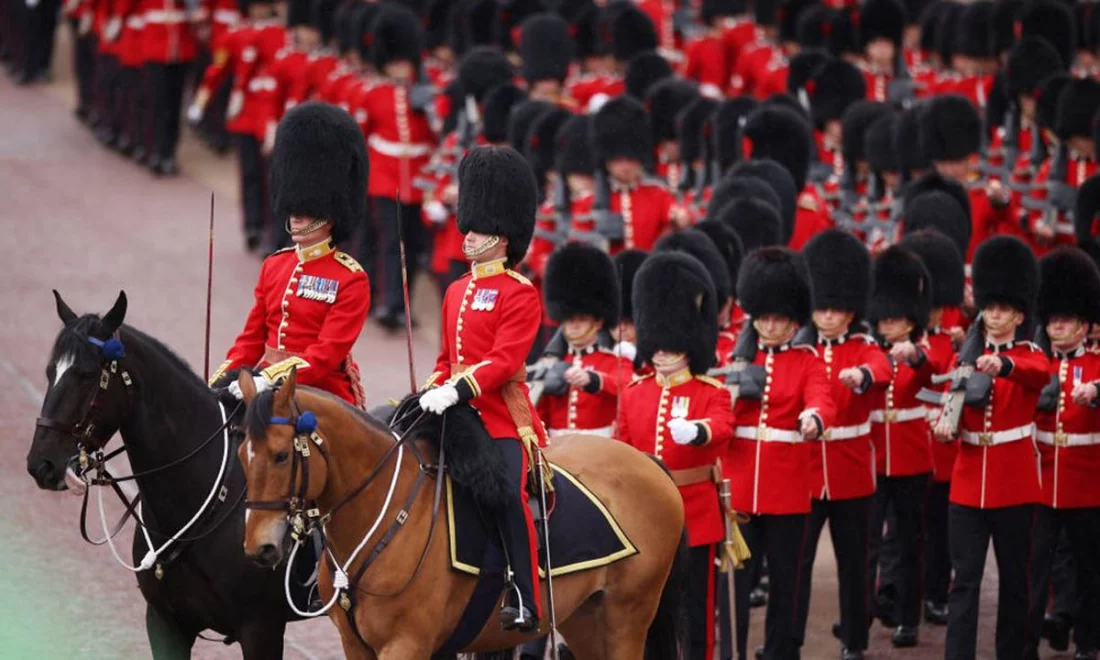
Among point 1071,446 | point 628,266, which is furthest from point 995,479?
point 628,266

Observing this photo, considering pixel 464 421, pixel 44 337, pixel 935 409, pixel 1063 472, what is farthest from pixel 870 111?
pixel 464 421

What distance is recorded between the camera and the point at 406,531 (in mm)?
5453

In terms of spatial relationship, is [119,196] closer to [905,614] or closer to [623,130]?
[623,130]

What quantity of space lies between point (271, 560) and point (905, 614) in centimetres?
343

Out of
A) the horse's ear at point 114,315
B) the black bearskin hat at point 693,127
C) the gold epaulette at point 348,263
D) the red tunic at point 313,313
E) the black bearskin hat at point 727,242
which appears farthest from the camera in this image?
the black bearskin hat at point 693,127

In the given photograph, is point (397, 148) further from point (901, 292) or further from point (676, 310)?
point (676, 310)

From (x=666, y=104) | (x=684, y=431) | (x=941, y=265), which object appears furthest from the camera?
(x=666, y=104)

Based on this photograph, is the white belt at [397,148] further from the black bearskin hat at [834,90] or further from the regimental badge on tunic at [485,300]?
the regimental badge on tunic at [485,300]

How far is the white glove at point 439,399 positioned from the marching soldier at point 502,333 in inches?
1.1

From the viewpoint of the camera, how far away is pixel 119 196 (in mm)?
14531

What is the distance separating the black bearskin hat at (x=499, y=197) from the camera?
583cm

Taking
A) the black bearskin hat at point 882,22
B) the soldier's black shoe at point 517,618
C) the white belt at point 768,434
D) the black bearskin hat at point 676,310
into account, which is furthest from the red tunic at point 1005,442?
the black bearskin hat at point 882,22

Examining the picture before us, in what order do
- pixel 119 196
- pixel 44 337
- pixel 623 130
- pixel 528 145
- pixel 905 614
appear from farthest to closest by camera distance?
1. pixel 119 196
2. pixel 44 337
3. pixel 528 145
4. pixel 623 130
5. pixel 905 614

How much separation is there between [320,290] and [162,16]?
Answer: 882 centimetres
